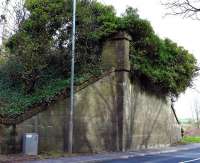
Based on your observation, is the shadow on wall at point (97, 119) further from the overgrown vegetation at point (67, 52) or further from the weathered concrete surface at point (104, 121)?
the overgrown vegetation at point (67, 52)

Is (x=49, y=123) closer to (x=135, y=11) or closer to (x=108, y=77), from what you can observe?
(x=108, y=77)

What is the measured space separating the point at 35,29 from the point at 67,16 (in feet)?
7.17

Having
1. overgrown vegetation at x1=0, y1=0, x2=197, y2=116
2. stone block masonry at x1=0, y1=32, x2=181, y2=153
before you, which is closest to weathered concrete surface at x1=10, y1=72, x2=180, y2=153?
stone block masonry at x1=0, y1=32, x2=181, y2=153

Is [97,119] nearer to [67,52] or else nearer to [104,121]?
[104,121]

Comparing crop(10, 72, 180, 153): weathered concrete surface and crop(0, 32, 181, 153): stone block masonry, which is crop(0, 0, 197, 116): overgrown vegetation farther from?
crop(10, 72, 180, 153): weathered concrete surface

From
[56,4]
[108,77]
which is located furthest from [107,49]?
[56,4]

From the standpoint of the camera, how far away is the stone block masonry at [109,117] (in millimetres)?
19391

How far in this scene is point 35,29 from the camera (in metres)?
25.2

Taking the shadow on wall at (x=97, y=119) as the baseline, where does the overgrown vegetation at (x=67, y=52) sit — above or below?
above

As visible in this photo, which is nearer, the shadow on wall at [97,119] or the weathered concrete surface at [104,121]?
the weathered concrete surface at [104,121]

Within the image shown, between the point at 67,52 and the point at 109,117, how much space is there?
4491 millimetres

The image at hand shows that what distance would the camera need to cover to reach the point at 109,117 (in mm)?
23281

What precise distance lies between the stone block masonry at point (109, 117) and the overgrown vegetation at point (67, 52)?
0.80 metres

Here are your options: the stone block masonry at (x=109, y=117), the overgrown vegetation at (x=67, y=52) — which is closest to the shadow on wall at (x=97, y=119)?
the stone block masonry at (x=109, y=117)
